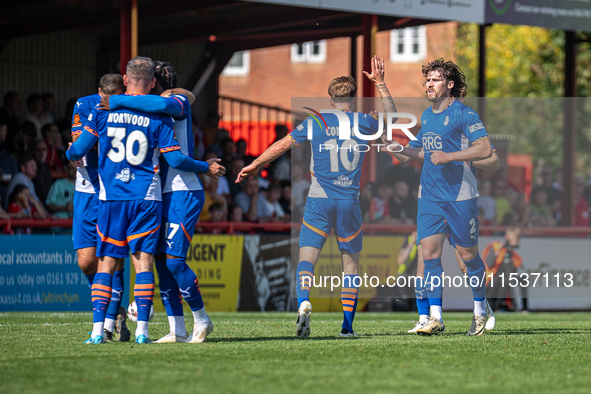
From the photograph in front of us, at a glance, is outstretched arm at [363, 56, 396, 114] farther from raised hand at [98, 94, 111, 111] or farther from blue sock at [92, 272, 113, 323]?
blue sock at [92, 272, 113, 323]

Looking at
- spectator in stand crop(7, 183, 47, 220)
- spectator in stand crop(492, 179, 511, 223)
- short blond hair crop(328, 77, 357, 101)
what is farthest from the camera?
spectator in stand crop(492, 179, 511, 223)

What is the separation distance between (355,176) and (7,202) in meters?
5.97

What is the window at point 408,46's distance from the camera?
3750 centimetres

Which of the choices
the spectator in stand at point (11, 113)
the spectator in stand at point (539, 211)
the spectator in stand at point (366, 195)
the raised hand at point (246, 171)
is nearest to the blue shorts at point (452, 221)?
the raised hand at point (246, 171)

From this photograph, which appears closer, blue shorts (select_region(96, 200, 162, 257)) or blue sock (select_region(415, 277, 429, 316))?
blue shorts (select_region(96, 200, 162, 257))

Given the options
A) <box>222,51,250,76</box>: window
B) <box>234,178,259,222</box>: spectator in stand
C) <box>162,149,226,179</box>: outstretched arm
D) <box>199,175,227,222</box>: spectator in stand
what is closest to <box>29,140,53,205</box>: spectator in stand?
<box>199,175,227,222</box>: spectator in stand

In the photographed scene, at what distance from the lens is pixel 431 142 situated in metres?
7.79

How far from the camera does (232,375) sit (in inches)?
195

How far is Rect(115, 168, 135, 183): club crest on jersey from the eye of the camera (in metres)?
6.17

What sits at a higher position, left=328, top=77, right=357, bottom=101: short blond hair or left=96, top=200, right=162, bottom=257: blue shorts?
left=328, top=77, right=357, bottom=101: short blond hair

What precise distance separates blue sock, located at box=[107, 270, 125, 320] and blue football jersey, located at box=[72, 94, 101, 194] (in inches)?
28.4

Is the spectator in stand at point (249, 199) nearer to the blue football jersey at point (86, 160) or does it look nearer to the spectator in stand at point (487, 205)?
the spectator in stand at point (487, 205)

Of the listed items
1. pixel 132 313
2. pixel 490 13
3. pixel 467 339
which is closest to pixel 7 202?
pixel 132 313

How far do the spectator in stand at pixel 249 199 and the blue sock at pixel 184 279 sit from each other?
713 centimetres
